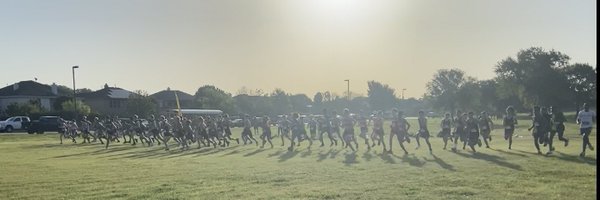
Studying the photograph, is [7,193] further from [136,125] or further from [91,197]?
[136,125]

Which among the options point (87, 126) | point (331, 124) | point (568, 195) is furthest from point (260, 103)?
point (568, 195)

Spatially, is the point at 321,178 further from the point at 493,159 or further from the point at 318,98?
the point at 318,98

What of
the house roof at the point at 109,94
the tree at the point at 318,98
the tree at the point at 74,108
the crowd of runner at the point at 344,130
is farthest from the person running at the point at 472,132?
the tree at the point at 318,98

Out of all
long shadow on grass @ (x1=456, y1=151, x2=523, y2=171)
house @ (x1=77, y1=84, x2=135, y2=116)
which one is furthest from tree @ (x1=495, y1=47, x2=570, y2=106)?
long shadow on grass @ (x1=456, y1=151, x2=523, y2=171)

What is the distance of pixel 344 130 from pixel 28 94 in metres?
74.1

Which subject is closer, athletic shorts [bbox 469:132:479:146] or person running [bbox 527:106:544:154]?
person running [bbox 527:106:544:154]

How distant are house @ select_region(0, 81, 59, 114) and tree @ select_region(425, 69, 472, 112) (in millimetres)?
61516

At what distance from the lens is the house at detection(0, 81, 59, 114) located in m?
87.1

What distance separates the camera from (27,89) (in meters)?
91.8

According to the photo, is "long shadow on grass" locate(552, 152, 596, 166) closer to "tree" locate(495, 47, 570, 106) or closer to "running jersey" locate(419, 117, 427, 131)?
"running jersey" locate(419, 117, 427, 131)

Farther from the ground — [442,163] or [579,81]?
[579,81]

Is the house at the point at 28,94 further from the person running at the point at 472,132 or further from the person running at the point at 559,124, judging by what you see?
the person running at the point at 559,124

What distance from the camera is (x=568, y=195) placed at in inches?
441

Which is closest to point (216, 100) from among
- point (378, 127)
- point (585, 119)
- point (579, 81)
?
point (579, 81)
